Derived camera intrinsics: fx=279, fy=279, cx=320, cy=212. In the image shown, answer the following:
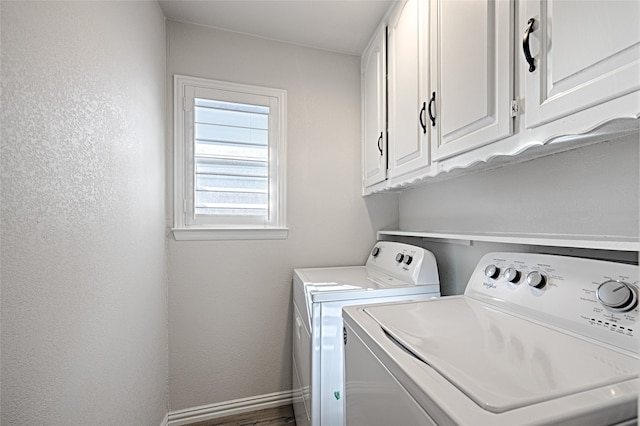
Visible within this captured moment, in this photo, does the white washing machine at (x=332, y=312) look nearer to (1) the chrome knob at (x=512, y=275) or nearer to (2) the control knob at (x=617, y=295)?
(1) the chrome knob at (x=512, y=275)

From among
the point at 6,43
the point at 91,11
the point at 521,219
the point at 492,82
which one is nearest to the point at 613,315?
the point at 521,219

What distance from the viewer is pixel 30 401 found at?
0.68 metres

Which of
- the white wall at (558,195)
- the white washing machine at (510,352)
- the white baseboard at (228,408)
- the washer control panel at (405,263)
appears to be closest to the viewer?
the white washing machine at (510,352)

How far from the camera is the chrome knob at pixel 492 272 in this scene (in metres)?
1.03

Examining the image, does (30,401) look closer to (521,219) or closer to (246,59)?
(521,219)

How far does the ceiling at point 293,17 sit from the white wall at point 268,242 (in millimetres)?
81

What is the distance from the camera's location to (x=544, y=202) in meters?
1.05

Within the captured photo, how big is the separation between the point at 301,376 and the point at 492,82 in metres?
1.64

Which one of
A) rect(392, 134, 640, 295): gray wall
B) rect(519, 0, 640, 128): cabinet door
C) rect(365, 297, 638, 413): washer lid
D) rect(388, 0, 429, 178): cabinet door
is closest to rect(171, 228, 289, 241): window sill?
rect(388, 0, 429, 178): cabinet door

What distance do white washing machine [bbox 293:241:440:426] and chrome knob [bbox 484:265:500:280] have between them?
36cm

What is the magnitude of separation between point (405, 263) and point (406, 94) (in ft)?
2.93

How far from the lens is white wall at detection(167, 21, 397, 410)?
5.89 ft

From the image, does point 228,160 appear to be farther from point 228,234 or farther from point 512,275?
point 512,275

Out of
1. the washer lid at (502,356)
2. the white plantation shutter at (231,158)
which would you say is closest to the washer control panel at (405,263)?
the washer lid at (502,356)
